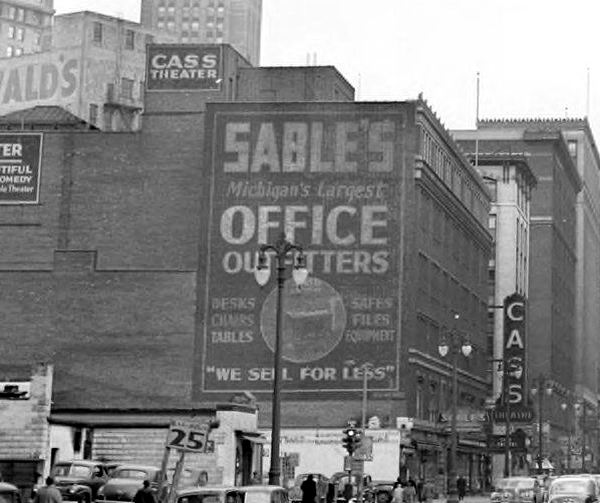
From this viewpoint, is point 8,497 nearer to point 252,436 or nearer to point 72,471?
point 72,471

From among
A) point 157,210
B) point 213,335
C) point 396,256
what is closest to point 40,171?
point 157,210

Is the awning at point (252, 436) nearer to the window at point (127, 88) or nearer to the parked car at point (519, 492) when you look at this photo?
the parked car at point (519, 492)

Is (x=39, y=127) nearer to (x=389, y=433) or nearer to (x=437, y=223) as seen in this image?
(x=437, y=223)

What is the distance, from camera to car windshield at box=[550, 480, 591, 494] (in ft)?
167

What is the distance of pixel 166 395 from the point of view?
90000 mm

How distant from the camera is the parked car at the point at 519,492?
211ft

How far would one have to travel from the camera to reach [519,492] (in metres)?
64.6

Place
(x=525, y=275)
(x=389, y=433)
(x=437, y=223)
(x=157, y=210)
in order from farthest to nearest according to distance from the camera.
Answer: (x=525, y=275), (x=437, y=223), (x=157, y=210), (x=389, y=433)

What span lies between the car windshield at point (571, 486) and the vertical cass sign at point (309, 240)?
123 feet

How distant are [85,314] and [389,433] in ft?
66.8

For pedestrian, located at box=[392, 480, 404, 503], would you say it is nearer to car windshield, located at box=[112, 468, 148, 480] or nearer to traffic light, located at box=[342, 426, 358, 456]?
traffic light, located at box=[342, 426, 358, 456]

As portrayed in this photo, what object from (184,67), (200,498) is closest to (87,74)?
(184,67)

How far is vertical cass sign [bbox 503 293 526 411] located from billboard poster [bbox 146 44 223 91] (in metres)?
47.0

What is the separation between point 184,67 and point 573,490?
53.1 metres
